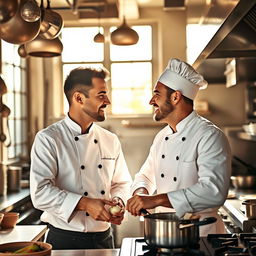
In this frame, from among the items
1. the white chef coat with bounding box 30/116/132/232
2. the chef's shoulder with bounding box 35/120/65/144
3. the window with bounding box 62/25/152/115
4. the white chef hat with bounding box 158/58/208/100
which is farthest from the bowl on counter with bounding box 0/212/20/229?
the window with bounding box 62/25/152/115

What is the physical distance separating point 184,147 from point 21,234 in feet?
3.22

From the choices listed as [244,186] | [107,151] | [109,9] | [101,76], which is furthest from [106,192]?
[109,9]

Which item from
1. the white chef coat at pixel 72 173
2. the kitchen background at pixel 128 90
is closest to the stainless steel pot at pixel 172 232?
the white chef coat at pixel 72 173

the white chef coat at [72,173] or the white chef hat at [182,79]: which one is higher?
the white chef hat at [182,79]

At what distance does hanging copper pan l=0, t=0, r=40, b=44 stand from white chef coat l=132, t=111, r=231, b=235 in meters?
0.95

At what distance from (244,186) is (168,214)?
2.56 metres

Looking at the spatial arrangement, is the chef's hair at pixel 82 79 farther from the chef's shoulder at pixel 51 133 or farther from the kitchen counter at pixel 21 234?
the kitchen counter at pixel 21 234

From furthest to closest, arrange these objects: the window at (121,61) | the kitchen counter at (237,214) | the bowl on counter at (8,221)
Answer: the window at (121,61) → the kitchen counter at (237,214) → the bowl on counter at (8,221)

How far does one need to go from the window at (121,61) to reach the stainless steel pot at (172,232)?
4744 mm

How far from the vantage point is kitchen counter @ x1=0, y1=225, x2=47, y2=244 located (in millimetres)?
2758

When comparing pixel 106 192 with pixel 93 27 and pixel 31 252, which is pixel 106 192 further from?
pixel 93 27

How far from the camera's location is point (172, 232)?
2047mm

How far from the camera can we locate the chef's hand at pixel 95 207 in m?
2.52

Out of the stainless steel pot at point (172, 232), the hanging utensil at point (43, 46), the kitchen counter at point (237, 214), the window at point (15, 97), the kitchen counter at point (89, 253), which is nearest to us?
the stainless steel pot at point (172, 232)
